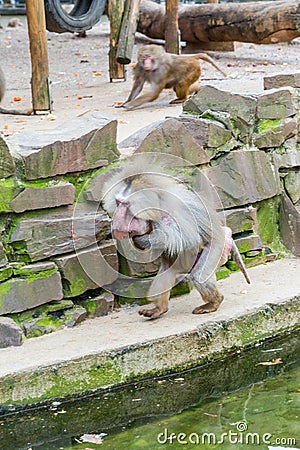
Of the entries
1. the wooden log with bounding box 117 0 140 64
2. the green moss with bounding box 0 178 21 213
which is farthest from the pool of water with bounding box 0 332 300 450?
the wooden log with bounding box 117 0 140 64

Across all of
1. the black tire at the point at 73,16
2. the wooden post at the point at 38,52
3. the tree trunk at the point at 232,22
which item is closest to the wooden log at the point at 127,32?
the black tire at the point at 73,16

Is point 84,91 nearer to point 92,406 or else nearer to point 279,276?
point 279,276

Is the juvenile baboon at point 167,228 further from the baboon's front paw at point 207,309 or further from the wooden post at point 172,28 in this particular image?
the wooden post at point 172,28

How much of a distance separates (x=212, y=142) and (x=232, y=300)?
1102mm

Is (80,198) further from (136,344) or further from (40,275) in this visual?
(136,344)

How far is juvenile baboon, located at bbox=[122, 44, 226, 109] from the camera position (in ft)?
25.8

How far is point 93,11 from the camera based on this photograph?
1029 cm

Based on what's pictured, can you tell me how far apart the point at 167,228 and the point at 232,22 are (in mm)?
7153

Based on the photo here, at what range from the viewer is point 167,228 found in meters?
4.18

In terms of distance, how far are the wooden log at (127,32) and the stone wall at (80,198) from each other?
3231mm

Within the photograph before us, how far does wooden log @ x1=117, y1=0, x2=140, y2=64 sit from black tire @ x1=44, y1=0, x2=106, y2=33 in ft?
3.44

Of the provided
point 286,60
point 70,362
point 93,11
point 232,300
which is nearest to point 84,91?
point 93,11

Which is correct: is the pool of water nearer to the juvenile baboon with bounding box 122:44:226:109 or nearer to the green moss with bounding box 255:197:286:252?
the green moss with bounding box 255:197:286:252

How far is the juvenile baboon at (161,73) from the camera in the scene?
7855mm
